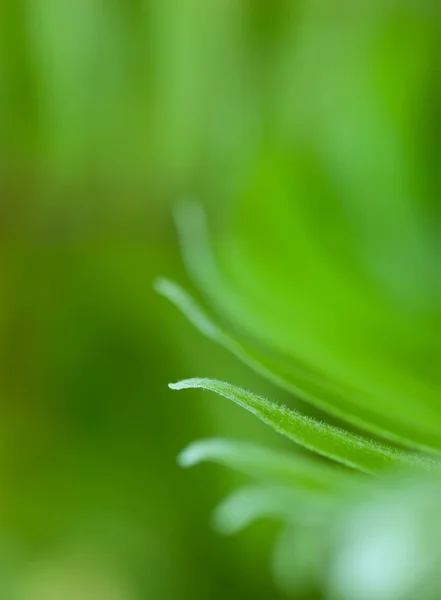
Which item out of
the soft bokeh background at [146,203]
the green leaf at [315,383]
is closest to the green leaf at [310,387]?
the green leaf at [315,383]

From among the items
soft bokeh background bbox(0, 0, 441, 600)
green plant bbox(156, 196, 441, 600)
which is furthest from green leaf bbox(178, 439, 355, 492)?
soft bokeh background bbox(0, 0, 441, 600)

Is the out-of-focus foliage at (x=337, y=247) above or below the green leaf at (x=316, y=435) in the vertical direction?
above

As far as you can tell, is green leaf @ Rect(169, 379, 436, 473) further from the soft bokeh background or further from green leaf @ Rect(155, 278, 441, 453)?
the soft bokeh background

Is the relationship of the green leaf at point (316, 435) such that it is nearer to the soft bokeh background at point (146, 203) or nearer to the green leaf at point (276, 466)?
the green leaf at point (276, 466)

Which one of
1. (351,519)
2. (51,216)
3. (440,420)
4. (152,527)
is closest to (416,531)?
(351,519)

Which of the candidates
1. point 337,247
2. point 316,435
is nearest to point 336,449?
point 316,435
